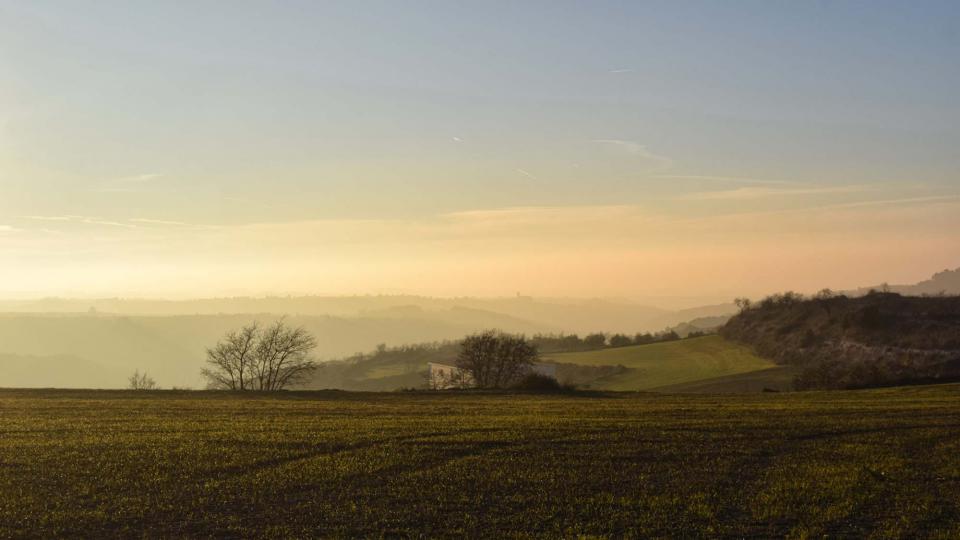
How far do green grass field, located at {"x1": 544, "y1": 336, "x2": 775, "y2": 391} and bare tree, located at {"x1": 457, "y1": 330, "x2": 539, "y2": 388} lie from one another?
3012 cm

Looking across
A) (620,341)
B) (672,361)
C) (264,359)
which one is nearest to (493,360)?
(264,359)

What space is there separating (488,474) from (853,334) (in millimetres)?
117472

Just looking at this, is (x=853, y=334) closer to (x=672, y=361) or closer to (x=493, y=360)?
(x=672, y=361)

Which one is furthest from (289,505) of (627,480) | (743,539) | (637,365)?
(637,365)

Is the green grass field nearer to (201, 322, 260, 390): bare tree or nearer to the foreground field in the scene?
(201, 322, 260, 390): bare tree

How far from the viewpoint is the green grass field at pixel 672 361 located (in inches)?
4926

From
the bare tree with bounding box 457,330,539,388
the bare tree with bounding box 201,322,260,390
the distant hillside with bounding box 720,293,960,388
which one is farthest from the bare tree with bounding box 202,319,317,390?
the distant hillside with bounding box 720,293,960,388

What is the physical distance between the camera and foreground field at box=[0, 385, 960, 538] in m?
22.1

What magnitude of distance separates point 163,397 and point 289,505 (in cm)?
5030

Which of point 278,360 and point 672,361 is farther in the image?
point 672,361

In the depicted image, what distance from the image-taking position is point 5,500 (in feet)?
80.3

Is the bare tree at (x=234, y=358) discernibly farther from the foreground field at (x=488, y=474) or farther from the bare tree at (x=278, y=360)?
the foreground field at (x=488, y=474)

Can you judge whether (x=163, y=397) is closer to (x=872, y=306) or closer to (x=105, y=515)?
(x=105, y=515)

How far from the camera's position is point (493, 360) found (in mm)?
100688
